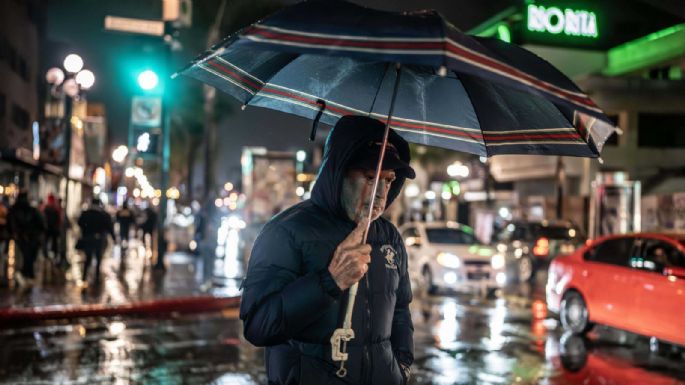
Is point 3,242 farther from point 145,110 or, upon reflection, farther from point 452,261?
point 452,261

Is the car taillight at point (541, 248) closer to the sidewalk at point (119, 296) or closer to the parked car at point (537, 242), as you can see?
the parked car at point (537, 242)

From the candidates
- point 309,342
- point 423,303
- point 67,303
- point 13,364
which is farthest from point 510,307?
point 309,342

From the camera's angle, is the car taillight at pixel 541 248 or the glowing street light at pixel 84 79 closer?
the glowing street light at pixel 84 79

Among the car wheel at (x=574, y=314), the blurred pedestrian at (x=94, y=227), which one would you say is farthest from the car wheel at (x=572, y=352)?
the blurred pedestrian at (x=94, y=227)

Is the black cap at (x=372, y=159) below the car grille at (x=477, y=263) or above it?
above

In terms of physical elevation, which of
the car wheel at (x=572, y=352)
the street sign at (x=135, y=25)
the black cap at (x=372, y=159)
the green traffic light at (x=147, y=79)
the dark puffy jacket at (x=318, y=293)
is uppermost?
the street sign at (x=135, y=25)

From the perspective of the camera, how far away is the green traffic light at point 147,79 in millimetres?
17938

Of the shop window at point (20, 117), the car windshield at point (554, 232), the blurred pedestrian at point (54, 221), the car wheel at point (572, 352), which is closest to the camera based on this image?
the car wheel at point (572, 352)

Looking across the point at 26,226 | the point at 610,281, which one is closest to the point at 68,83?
the point at 26,226

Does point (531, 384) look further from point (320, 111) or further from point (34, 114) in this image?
point (34, 114)

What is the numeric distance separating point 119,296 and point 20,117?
3011 cm

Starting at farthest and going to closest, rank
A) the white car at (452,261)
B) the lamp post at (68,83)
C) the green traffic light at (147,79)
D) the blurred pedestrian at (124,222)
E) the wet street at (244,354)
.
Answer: the blurred pedestrian at (124,222) < the lamp post at (68,83) < the green traffic light at (147,79) < the white car at (452,261) < the wet street at (244,354)

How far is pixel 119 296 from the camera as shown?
546 inches

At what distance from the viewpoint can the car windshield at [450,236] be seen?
58.3ft
